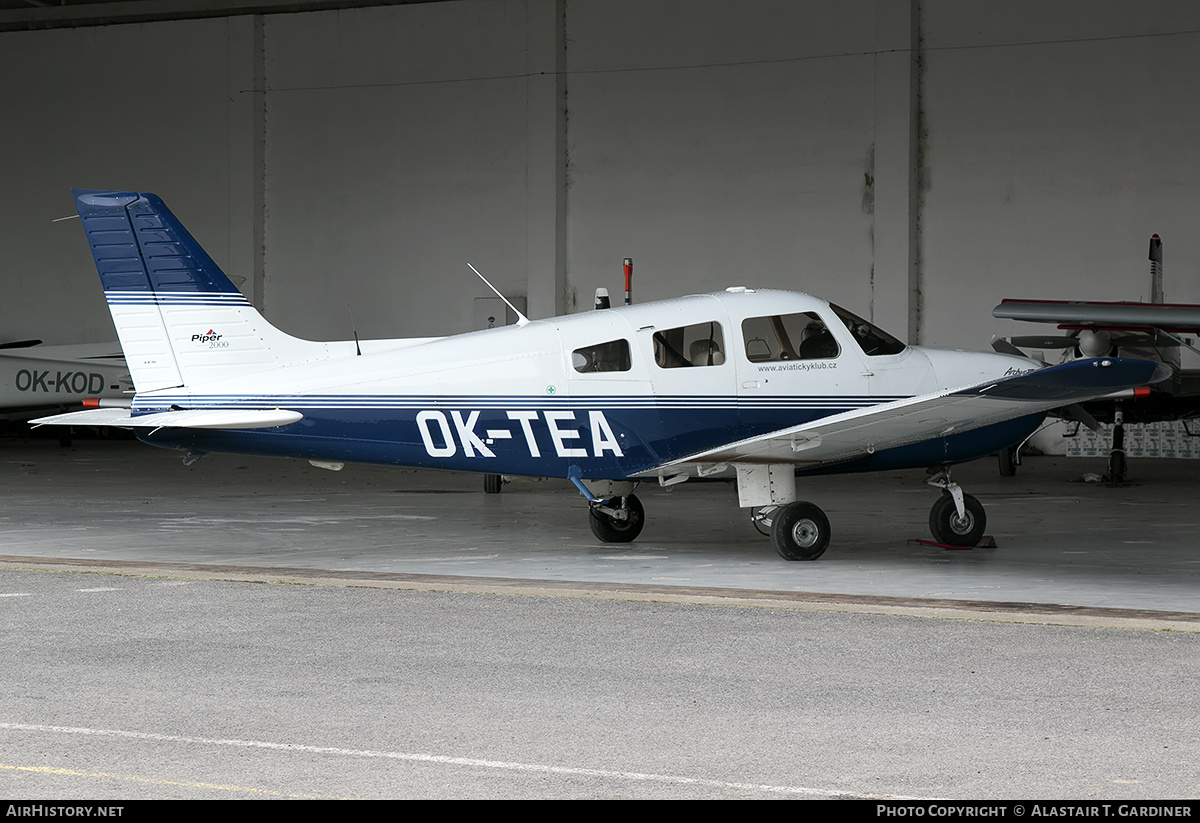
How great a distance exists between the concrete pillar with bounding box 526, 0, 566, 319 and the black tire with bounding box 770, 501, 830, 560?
18.1m

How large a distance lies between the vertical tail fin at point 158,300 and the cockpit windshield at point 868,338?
4.65 m

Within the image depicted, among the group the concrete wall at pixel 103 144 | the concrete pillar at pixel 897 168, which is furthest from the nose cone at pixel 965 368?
the concrete wall at pixel 103 144

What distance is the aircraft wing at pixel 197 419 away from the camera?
32.6ft

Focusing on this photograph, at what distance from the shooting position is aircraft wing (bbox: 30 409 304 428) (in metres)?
9.95

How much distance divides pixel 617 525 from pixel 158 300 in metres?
4.23

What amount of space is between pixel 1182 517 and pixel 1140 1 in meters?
14.1

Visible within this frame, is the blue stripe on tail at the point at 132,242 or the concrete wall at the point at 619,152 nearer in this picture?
the blue stripe on tail at the point at 132,242

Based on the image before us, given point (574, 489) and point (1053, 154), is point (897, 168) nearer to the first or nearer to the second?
point (1053, 154)

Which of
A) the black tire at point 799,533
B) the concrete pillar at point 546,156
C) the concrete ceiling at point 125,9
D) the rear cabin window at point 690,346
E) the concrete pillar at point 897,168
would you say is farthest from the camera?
the concrete ceiling at point 125,9

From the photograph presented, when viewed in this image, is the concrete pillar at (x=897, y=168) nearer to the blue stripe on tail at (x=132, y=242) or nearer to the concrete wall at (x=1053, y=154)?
the concrete wall at (x=1053, y=154)

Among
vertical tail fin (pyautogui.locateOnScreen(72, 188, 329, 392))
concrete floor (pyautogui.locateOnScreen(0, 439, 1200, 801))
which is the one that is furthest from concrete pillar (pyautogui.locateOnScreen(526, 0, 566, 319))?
vertical tail fin (pyautogui.locateOnScreen(72, 188, 329, 392))

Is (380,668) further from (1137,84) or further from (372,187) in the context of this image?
(372,187)

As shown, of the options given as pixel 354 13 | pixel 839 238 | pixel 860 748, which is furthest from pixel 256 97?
pixel 860 748

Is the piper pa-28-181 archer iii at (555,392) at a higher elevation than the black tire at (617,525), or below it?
higher
